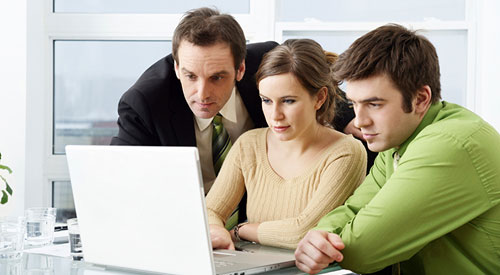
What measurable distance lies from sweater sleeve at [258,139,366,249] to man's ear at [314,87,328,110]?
0.48 ft

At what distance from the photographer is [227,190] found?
1781 mm

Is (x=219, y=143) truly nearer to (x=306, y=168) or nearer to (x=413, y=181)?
(x=306, y=168)

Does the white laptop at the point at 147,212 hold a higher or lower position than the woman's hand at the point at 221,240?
higher

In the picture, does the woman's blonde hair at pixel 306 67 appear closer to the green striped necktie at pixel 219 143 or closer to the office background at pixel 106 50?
the green striped necktie at pixel 219 143

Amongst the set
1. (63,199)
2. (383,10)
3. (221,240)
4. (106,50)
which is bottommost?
(63,199)

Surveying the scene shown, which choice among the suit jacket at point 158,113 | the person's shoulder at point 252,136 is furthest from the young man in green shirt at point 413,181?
the suit jacket at point 158,113

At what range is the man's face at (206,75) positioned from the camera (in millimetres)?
1908

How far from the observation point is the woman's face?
1.72 metres

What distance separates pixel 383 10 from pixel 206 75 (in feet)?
5.76

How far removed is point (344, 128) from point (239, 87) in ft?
A: 1.43

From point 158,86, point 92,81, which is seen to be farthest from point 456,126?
point 92,81

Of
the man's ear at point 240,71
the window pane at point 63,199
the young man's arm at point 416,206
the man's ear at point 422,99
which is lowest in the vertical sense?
the window pane at point 63,199

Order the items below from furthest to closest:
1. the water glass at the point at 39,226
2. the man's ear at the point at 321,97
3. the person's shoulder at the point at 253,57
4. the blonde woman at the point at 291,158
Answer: the person's shoulder at the point at 253,57, the man's ear at the point at 321,97, the blonde woman at the point at 291,158, the water glass at the point at 39,226

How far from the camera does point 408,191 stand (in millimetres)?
1340
